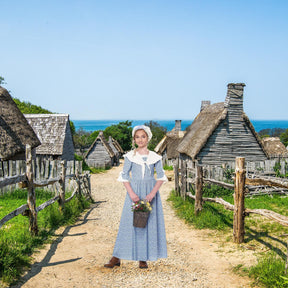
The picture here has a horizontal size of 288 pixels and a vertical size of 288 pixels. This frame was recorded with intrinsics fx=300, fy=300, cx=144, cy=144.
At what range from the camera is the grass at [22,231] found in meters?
4.82

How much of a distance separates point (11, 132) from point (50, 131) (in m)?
7.04

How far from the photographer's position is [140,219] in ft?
14.3

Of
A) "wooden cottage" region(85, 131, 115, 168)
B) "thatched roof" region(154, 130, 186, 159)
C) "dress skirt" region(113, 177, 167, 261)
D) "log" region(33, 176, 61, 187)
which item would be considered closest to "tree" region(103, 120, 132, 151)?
"thatched roof" region(154, 130, 186, 159)

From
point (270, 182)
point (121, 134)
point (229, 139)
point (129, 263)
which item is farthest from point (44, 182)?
point (121, 134)

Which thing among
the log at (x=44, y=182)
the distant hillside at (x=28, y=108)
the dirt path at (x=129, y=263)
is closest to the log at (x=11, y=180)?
the log at (x=44, y=182)

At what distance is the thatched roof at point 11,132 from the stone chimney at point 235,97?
1053cm

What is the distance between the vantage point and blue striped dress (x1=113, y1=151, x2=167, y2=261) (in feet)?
14.3

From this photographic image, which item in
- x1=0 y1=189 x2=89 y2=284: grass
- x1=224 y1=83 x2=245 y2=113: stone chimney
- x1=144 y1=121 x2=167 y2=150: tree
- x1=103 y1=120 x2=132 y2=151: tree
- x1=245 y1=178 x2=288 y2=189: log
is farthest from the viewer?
x1=103 y1=120 x2=132 y2=151: tree

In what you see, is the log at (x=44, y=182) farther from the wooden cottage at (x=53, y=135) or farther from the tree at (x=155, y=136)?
the tree at (x=155, y=136)

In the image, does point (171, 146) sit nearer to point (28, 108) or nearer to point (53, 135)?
point (53, 135)

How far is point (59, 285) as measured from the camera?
Result: 4527 millimetres

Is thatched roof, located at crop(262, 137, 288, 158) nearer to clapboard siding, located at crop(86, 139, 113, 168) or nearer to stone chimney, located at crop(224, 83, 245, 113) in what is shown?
stone chimney, located at crop(224, 83, 245, 113)

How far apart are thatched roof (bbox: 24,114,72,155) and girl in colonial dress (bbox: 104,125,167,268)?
1680 centimetres

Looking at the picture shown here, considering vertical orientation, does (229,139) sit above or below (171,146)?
above
